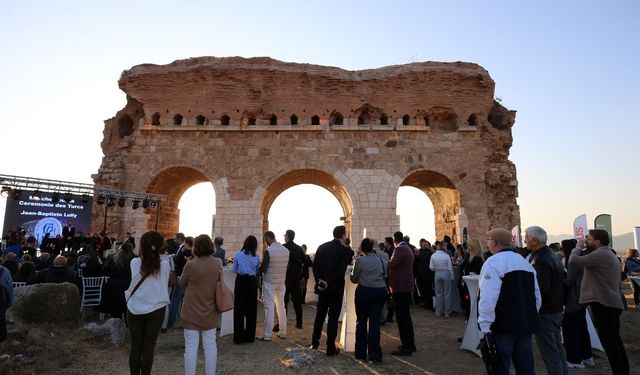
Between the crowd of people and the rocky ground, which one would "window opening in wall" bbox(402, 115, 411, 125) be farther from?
the rocky ground

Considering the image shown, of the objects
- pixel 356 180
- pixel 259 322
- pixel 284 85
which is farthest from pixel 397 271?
pixel 284 85

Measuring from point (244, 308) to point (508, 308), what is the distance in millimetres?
4022

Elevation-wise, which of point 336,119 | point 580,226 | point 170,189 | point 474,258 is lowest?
point 474,258

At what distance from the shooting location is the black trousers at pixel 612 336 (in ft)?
14.9

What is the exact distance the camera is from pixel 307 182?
17.6m

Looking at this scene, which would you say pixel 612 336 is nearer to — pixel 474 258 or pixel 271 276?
pixel 474 258

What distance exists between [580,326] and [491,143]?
11048 mm

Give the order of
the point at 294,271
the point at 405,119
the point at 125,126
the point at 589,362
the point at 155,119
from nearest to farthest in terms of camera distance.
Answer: the point at 589,362, the point at 294,271, the point at 155,119, the point at 405,119, the point at 125,126

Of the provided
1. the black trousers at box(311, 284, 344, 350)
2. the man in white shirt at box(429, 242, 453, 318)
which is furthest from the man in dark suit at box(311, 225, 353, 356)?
the man in white shirt at box(429, 242, 453, 318)

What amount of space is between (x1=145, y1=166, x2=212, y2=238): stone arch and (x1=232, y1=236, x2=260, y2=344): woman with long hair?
8.96m

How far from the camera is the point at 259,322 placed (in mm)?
8188

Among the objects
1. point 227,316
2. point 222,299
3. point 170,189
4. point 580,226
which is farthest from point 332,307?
point 170,189

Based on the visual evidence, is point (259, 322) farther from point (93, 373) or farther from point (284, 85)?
point (284, 85)

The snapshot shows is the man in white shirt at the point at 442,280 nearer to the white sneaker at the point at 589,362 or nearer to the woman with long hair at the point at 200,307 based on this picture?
the white sneaker at the point at 589,362
